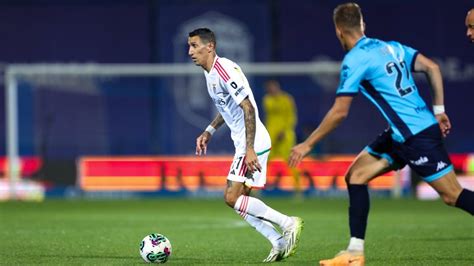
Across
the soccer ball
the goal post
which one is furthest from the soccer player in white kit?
the goal post

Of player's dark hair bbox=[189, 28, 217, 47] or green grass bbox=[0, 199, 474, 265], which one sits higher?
player's dark hair bbox=[189, 28, 217, 47]

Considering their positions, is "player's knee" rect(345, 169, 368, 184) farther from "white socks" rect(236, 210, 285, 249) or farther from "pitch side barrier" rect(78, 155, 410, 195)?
"pitch side barrier" rect(78, 155, 410, 195)

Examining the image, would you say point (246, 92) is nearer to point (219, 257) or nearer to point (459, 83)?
point (219, 257)

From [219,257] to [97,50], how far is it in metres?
15.6

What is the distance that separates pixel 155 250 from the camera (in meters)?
8.20

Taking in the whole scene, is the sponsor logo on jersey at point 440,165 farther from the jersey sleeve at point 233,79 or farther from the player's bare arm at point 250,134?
the jersey sleeve at point 233,79

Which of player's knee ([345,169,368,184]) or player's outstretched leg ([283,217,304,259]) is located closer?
player's knee ([345,169,368,184])

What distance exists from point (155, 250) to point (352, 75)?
223cm

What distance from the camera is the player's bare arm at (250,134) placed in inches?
317

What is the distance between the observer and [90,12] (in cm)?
2392

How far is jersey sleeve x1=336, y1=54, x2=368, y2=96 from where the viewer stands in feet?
Result: 23.5

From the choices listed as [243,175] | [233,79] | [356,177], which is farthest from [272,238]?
[233,79]

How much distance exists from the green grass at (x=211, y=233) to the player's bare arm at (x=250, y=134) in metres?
0.82

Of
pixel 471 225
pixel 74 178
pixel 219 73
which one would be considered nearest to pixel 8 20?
pixel 74 178
